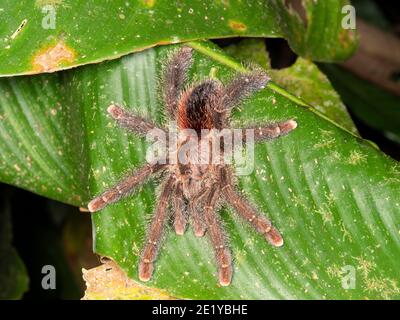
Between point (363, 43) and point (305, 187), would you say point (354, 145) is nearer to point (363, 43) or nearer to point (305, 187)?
point (305, 187)

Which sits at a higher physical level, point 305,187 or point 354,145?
point 354,145

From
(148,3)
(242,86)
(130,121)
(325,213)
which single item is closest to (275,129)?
(242,86)

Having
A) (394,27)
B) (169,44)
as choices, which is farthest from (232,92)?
(394,27)

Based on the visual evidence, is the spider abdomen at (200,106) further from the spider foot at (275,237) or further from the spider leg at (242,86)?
the spider foot at (275,237)

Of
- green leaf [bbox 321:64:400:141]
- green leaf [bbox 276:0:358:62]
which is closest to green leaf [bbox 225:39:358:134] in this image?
green leaf [bbox 276:0:358:62]

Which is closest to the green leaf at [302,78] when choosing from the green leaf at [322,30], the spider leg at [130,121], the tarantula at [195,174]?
the green leaf at [322,30]

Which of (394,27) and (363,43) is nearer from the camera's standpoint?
(363,43)

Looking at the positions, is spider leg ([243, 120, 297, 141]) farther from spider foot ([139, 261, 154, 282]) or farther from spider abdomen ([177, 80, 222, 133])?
spider foot ([139, 261, 154, 282])
